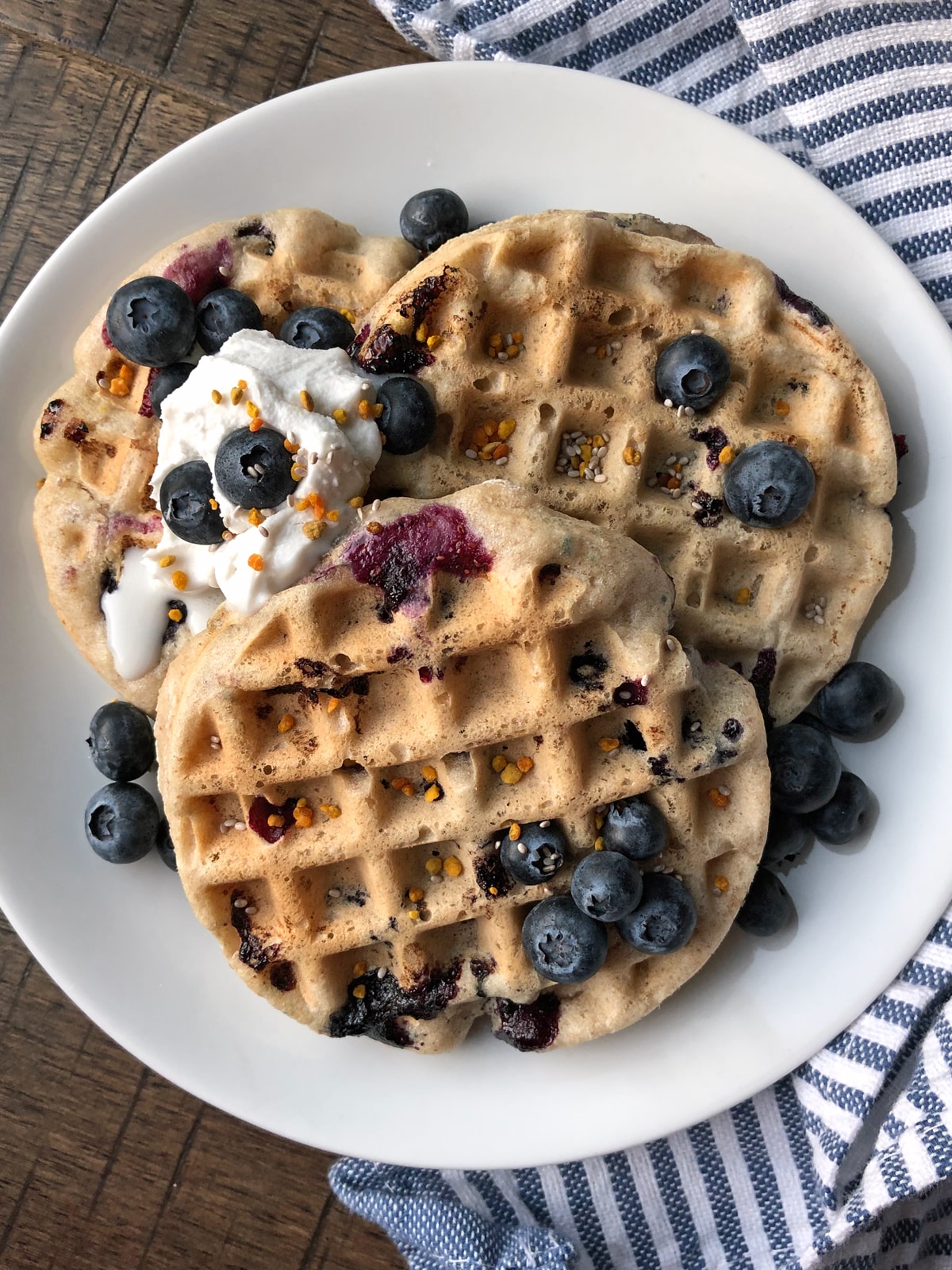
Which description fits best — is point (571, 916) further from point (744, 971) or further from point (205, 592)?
point (205, 592)

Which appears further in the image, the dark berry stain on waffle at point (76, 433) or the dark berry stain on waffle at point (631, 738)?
the dark berry stain on waffle at point (76, 433)

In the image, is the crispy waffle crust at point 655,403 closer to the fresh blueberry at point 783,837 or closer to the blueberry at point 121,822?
the fresh blueberry at point 783,837

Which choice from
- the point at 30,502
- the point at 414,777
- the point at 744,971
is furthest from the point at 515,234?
the point at 744,971

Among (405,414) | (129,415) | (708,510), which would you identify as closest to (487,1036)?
(708,510)

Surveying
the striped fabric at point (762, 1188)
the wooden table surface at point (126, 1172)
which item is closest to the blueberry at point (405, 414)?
the striped fabric at point (762, 1188)

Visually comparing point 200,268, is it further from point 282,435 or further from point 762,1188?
point 762,1188
